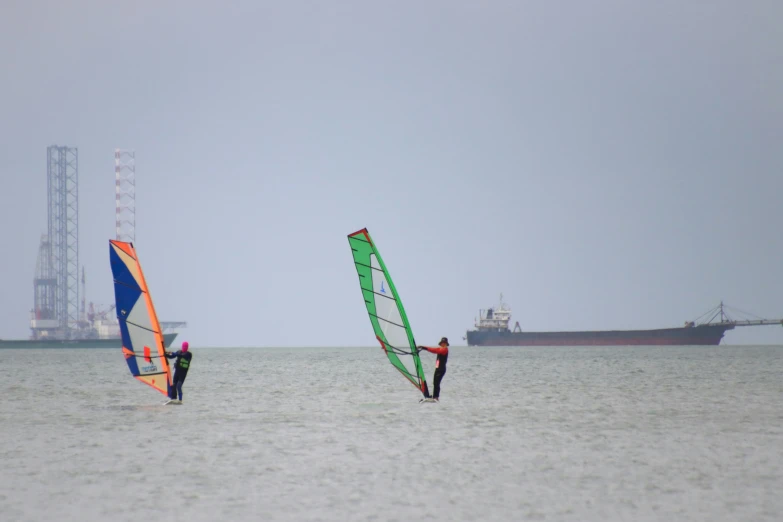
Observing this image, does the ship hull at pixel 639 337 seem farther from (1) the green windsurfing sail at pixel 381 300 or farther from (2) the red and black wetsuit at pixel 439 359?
(1) the green windsurfing sail at pixel 381 300

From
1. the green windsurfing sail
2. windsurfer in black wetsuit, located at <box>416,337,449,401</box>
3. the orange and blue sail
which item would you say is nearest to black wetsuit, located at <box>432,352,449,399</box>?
windsurfer in black wetsuit, located at <box>416,337,449,401</box>

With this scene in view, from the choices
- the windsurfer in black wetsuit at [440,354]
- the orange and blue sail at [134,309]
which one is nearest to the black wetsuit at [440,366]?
the windsurfer in black wetsuit at [440,354]

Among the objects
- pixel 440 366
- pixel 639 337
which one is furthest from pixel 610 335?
pixel 440 366

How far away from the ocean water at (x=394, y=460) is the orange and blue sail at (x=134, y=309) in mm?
1821

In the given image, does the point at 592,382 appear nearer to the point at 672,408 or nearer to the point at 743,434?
the point at 672,408

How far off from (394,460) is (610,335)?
162162 mm

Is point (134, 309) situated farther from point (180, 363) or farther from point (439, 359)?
point (439, 359)

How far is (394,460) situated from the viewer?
19.3 m

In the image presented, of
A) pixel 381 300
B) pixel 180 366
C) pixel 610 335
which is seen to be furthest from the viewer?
pixel 610 335

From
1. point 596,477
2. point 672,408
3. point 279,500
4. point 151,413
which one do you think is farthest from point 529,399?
point 279,500

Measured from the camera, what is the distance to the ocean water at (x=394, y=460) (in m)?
14.4

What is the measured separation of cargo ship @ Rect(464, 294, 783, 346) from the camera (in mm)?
175250

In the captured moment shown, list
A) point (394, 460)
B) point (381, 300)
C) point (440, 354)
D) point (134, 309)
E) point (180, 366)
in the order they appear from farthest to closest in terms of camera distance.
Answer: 1. point (134, 309)
2. point (180, 366)
3. point (440, 354)
4. point (381, 300)
5. point (394, 460)

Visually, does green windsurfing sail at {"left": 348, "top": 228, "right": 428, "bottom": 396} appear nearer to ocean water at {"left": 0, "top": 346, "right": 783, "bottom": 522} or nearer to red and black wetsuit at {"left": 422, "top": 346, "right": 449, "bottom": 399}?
red and black wetsuit at {"left": 422, "top": 346, "right": 449, "bottom": 399}
